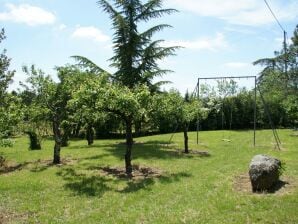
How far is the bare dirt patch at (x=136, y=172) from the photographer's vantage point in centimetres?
1912

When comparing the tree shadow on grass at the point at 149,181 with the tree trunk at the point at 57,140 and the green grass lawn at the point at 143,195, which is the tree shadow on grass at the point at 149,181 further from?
the tree trunk at the point at 57,140

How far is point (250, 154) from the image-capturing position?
25.8 meters

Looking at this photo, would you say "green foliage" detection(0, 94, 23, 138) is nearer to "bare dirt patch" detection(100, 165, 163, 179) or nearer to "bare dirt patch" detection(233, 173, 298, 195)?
"bare dirt patch" detection(100, 165, 163, 179)

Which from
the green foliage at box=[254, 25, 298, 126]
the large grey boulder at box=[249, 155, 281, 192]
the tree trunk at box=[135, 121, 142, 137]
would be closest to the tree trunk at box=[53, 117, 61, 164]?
the tree trunk at box=[135, 121, 142, 137]

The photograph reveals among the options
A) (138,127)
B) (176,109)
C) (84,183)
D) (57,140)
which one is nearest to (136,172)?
(84,183)

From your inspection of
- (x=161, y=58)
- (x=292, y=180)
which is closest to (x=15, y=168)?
(x=292, y=180)

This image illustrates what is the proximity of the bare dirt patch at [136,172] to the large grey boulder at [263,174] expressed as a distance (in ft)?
A: 18.7

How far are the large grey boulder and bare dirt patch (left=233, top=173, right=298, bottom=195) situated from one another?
0.23m

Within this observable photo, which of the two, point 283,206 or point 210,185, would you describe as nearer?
point 283,206

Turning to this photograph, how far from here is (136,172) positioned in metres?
20.3

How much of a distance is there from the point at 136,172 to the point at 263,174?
7.79 meters

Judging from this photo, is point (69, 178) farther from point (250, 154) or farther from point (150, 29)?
point (150, 29)

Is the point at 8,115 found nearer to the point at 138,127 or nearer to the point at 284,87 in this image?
the point at 138,127

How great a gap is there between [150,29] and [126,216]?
24.2m
